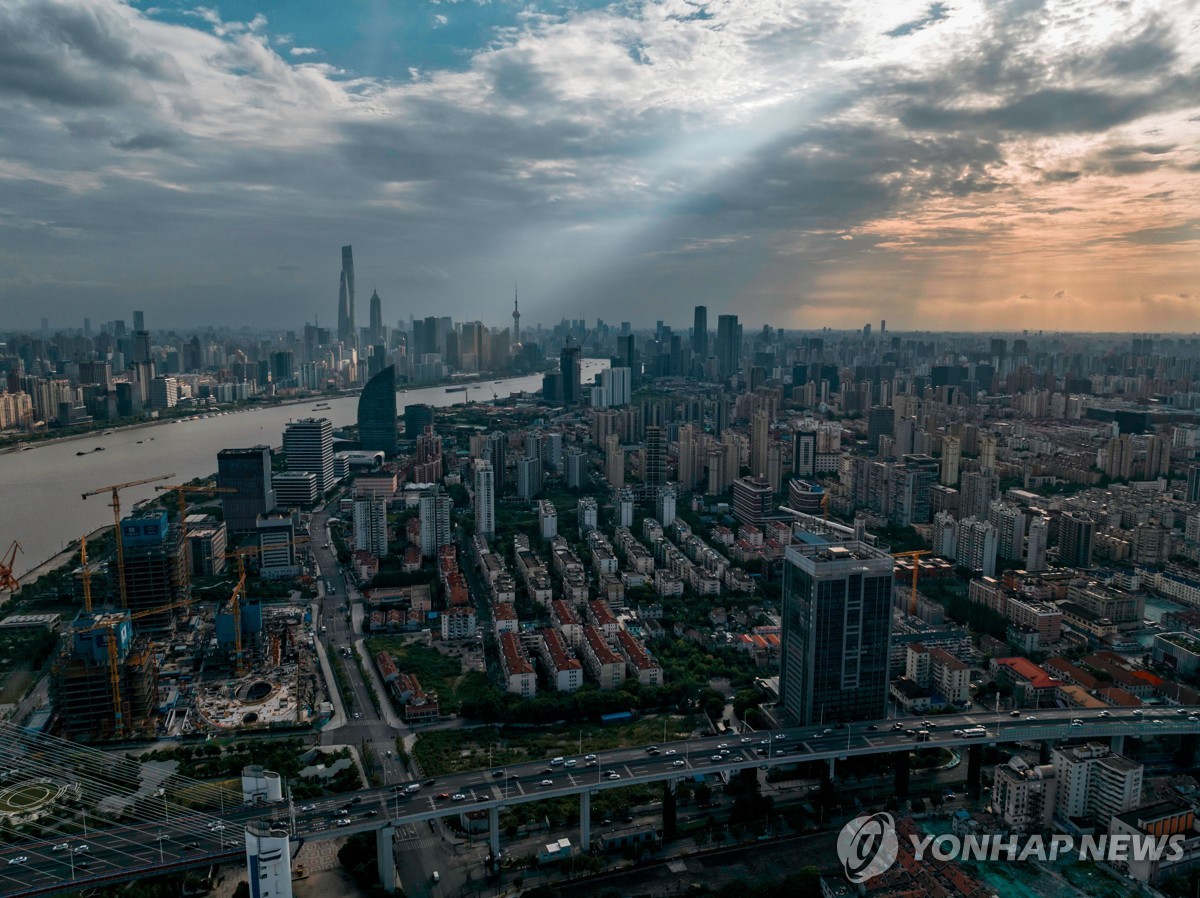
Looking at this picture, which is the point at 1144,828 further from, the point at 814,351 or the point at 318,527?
the point at 814,351

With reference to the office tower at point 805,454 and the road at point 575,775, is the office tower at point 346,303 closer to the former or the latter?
the office tower at point 805,454

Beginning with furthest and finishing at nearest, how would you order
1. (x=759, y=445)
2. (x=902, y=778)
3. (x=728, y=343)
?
1. (x=728, y=343)
2. (x=759, y=445)
3. (x=902, y=778)

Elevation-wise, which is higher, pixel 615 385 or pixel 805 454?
pixel 615 385

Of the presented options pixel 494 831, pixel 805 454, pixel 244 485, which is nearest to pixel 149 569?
pixel 244 485

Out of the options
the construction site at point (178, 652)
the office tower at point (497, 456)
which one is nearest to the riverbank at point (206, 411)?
the office tower at point (497, 456)

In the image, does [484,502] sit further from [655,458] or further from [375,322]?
[375,322]

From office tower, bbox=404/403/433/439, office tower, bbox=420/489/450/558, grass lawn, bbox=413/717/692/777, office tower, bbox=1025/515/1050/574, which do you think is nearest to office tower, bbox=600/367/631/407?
office tower, bbox=404/403/433/439

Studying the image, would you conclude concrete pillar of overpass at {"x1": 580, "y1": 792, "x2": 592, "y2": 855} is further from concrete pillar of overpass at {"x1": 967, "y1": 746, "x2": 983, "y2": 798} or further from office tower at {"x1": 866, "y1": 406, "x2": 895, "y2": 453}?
office tower at {"x1": 866, "y1": 406, "x2": 895, "y2": 453}
